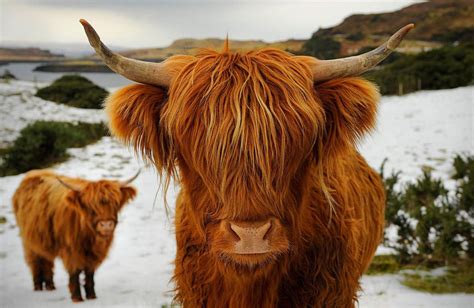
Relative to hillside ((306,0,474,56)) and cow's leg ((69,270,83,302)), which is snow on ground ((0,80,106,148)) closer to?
cow's leg ((69,270,83,302))

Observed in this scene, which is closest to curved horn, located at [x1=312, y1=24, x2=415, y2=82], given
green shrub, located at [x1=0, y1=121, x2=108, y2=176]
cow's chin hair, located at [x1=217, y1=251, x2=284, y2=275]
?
cow's chin hair, located at [x1=217, y1=251, x2=284, y2=275]

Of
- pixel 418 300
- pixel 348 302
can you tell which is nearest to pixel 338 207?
pixel 348 302

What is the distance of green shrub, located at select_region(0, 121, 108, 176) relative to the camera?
747 centimetres

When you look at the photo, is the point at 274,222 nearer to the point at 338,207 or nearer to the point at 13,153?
the point at 338,207

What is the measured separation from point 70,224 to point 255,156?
400cm

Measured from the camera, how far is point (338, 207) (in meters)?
2.15

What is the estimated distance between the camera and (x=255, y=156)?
63.1 inches

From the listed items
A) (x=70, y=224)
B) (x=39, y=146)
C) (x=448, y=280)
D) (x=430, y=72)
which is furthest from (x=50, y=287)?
(x=430, y=72)

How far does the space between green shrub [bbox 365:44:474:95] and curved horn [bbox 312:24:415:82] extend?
37.7 ft

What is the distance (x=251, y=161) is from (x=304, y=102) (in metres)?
0.31

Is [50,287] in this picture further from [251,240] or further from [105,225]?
[251,240]

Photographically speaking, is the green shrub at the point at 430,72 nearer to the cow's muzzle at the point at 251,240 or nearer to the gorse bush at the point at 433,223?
the gorse bush at the point at 433,223

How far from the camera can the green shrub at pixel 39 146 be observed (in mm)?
7469

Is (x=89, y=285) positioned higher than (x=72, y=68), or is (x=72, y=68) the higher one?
(x=72, y=68)
